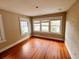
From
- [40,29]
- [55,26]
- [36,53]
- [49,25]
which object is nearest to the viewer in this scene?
[36,53]

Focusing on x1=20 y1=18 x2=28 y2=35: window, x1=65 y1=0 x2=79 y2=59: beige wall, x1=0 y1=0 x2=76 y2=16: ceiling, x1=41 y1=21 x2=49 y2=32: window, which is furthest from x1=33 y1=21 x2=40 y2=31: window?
x1=65 y1=0 x2=79 y2=59: beige wall

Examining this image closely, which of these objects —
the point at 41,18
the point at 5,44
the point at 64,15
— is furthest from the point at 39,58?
the point at 41,18

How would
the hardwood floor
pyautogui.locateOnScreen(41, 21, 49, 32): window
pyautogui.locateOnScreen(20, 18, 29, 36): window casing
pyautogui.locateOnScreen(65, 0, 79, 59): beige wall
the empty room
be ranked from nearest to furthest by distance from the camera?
pyautogui.locateOnScreen(65, 0, 79, 59): beige wall < the empty room < the hardwood floor < pyautogui.locateOnScreen(20, 18, 29, 36): window casing < pyautogui.locateOnScreen(41, 21, 49, 32): window

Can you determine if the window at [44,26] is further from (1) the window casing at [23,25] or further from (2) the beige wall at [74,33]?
(2) the beige wall at [74,33]

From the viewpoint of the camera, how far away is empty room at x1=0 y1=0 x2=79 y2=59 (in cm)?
203

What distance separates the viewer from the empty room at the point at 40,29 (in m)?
2.03

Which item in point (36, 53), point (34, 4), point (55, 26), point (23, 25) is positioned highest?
point (34, 4)

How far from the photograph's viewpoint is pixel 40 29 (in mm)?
5266

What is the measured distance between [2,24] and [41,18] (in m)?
3.09

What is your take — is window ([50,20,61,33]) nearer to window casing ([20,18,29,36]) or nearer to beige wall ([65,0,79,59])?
beige wall ([65,0,79,59])

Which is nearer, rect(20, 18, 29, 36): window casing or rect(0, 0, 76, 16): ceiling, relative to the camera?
rect(0, 0, 76, 16): ceiling

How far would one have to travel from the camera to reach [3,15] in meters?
2.80

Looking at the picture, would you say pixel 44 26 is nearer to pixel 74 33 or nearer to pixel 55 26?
pixel 55 26

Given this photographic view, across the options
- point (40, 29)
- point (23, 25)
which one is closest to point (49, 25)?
point (40, 29)
